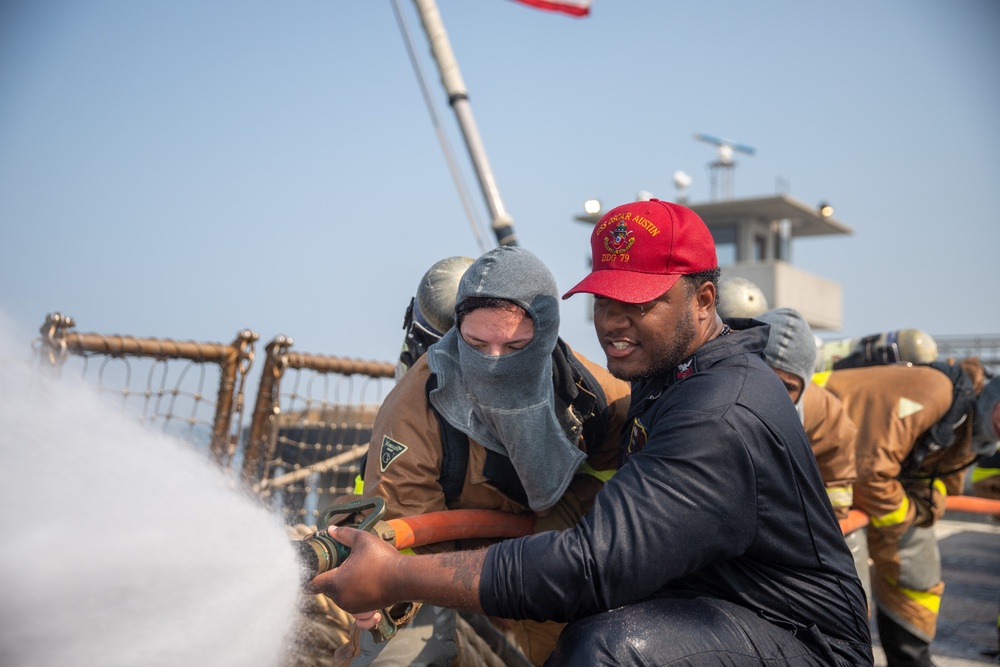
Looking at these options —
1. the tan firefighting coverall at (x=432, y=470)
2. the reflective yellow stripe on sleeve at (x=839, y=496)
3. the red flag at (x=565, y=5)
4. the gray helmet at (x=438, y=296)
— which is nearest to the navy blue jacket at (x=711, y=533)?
the tan firefighting coverall at (x=432, y=470)

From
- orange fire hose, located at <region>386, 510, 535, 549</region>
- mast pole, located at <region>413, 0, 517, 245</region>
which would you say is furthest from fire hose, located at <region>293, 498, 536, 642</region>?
mast pole, located at <region>413, 0, 517, 245</region>

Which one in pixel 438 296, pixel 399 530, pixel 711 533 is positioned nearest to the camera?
pixel 711 533

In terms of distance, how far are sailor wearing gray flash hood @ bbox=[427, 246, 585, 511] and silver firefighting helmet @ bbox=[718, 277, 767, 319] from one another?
1.94m

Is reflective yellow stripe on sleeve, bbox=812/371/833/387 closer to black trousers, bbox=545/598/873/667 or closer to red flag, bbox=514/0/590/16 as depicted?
black trousers, bbox=545/598/873/667

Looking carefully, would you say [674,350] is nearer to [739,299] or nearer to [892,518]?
[739,299]

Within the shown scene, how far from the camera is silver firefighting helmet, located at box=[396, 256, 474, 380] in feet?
12.5

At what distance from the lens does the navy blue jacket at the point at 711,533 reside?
82.3 inches

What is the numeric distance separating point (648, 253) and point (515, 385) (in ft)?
2.49

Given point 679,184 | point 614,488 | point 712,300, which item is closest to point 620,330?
point 712,300

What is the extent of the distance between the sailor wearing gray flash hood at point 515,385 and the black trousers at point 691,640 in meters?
0.86

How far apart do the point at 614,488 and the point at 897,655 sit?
4.32 m

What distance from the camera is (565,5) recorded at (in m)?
11.2

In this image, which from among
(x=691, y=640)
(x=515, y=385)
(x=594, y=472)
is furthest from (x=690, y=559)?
(x=594, y=472)

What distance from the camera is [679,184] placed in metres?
31.5
